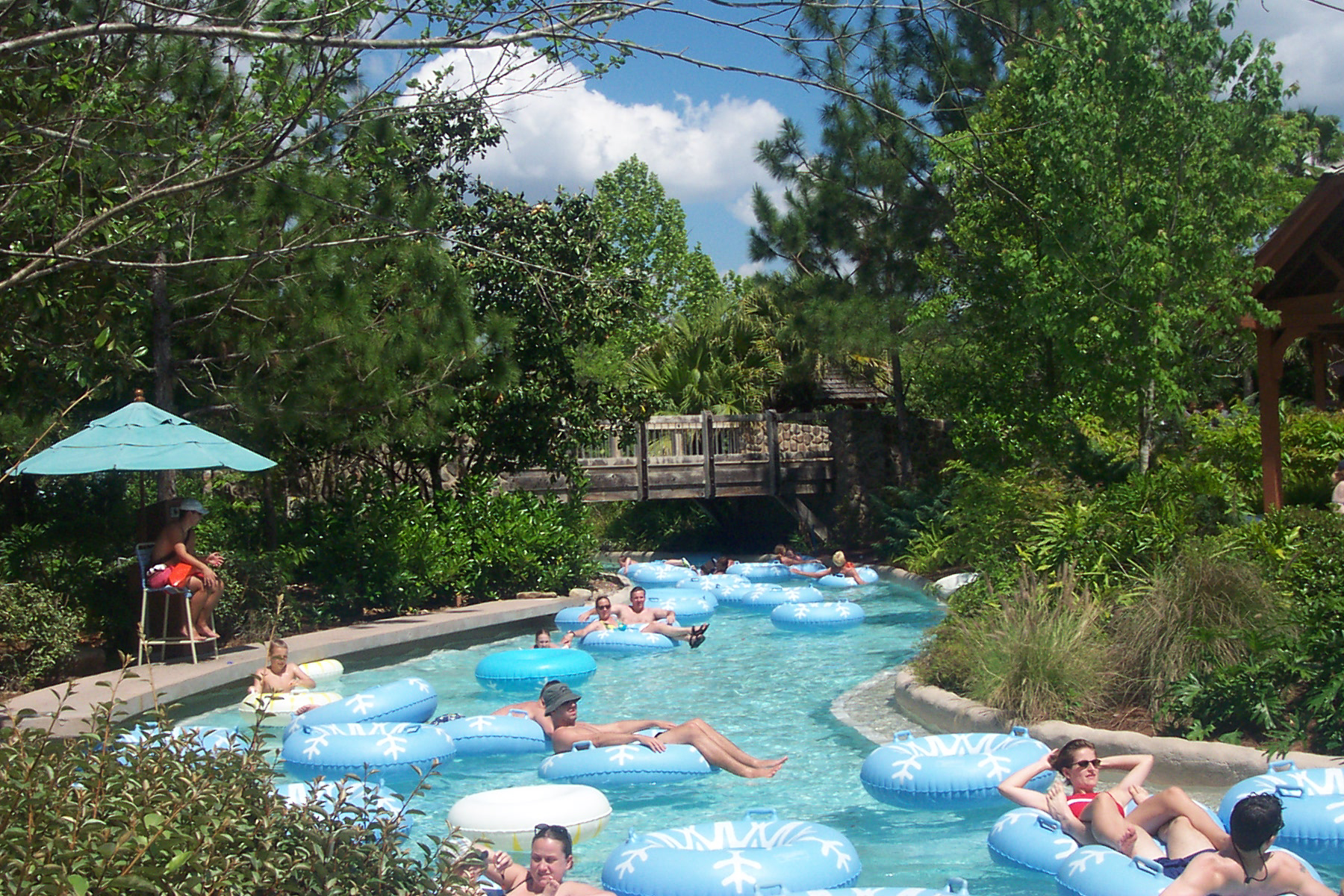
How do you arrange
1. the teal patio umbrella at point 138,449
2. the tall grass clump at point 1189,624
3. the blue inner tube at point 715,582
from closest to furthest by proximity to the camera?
the tall grass clump at point 1189,624 → the teal patio umbrella at point 138,449 → the blue inner tube at point 715,582

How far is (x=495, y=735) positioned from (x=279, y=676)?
228 cm

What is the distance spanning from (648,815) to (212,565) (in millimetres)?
5025

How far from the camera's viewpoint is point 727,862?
5223 mm

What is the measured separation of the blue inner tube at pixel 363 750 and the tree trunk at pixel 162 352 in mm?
3863

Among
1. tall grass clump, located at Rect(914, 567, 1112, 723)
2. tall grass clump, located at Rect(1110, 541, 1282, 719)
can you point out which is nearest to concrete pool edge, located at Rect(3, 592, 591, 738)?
A: tall grass clump, located at Rect(914, 567, 1112, 723)

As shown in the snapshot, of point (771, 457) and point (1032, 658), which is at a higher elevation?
point (771, 457)

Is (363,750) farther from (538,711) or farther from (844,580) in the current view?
(844,580)

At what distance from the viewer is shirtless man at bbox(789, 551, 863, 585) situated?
674 inches

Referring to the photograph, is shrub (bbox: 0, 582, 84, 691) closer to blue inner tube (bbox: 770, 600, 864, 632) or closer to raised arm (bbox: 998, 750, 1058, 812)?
raised arm (bbox: 998, 750, 1058, 812)

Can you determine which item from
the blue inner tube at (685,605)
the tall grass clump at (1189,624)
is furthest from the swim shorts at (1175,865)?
the blue inner tube at (685,605)

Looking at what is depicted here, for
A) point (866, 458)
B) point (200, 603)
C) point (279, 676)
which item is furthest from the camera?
point (866, 458)

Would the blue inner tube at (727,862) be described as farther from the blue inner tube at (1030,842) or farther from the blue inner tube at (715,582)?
the blue inner tube at (715,582)

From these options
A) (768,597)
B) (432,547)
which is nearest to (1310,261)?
(768,597)

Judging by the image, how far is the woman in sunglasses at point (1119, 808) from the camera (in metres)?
5.25
